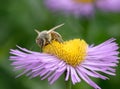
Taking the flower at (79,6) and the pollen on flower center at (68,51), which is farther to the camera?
the flower at (79,6)

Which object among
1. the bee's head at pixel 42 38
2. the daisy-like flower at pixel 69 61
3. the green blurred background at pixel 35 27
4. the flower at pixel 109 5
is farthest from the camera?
the flower at pixel 109 5

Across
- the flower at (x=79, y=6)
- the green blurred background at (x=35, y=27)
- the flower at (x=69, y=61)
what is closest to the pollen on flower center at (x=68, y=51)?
the flower at (x=69, y=61)

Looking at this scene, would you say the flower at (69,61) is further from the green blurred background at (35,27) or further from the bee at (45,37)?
the green blurred background at (35,27)

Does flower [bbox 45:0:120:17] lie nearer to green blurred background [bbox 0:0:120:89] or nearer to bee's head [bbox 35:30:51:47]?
green blurred background [bbox 0:0:120:89]

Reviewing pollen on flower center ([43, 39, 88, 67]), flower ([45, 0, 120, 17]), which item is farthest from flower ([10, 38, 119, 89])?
flower ([45, 0, 120, 17])

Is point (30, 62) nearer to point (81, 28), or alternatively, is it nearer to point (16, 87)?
point (16, 87)

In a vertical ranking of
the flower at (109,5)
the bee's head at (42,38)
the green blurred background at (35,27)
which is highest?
the flower at (109,5)
